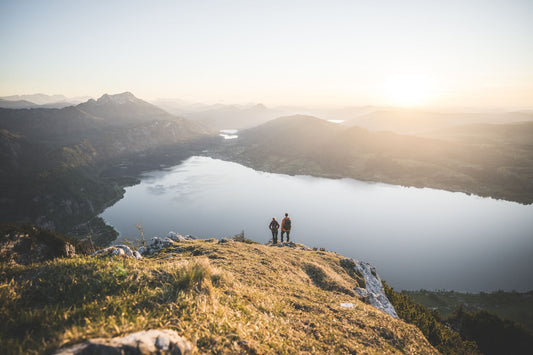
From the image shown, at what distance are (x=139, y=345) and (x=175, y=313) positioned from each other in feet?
4.87

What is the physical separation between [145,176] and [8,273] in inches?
8136

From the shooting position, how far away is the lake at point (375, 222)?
71125 mm

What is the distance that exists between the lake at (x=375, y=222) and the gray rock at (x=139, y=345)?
79.7 metres

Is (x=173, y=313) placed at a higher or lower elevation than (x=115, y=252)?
higher

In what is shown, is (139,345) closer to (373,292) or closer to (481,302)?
(373,292)

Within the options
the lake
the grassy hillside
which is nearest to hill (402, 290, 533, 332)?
the lake

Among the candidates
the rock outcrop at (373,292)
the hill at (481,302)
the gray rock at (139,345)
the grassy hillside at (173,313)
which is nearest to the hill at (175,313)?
the grassy hillside at (173,313)

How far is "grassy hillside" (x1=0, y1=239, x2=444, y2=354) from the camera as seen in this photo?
4082 mm

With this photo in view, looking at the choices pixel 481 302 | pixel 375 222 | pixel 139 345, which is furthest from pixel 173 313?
pixel 375 222

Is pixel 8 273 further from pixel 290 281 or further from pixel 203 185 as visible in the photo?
pixel 203 185

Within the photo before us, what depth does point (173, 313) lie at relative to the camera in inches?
198

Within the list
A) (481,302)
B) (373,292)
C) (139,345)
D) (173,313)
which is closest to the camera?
(139,345)

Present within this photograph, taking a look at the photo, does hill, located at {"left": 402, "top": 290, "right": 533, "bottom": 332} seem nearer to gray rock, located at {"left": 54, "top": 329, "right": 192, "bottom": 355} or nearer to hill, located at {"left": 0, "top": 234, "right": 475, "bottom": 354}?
hill, located at {"left": 0, "top": 234, "right": 475, "bottom": 354}

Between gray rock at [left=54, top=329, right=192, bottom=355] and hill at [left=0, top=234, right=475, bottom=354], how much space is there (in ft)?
0.79
